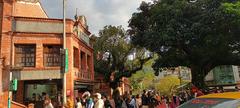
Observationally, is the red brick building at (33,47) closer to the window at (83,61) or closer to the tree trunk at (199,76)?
the window at (83,61)

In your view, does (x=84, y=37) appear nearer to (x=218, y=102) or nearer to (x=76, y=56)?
(x=76, y=56)

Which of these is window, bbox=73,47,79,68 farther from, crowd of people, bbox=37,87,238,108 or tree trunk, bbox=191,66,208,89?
tree trunk, bbox=191,66,208,89

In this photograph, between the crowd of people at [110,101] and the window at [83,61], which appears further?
the window at [83,61]

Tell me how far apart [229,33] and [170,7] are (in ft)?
16.4

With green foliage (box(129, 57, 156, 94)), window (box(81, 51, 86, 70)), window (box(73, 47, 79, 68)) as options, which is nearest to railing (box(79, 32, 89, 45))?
window (box(81, 51, 86, 70))

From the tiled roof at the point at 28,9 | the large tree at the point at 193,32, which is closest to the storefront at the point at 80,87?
the large tree at the point at 193,32

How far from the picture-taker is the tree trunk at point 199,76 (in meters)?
28.5

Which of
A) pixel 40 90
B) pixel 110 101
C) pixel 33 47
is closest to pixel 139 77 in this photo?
pixel 40 90

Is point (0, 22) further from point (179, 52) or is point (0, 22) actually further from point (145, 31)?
point (179, 52)

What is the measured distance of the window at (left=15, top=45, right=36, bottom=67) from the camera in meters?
21.4

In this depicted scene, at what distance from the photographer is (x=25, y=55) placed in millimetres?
21578

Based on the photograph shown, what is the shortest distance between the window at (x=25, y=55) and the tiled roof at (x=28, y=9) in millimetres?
5512

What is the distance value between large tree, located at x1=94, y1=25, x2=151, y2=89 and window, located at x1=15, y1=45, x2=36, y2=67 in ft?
52.9

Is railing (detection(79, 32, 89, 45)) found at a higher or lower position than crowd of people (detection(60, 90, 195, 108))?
higher
